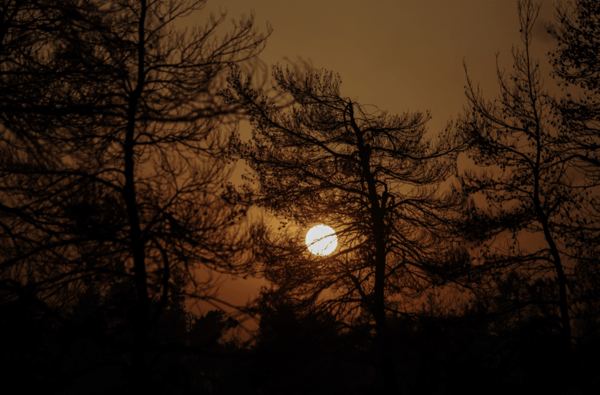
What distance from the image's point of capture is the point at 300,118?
394 inches

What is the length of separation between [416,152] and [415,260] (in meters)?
2.47

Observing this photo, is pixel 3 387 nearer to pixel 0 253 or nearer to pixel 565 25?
pixel 0 253

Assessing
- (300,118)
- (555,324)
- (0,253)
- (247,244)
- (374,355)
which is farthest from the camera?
(300,118)

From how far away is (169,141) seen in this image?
536 cm

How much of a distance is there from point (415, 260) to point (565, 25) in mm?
5421

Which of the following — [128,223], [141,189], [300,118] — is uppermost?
[300,118]

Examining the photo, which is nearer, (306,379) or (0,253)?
(0,253)

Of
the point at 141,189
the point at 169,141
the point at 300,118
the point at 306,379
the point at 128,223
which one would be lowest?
the point at 306,379

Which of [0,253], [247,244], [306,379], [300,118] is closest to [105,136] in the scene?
[0,253]

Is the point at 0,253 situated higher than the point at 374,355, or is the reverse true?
the point at 0,253

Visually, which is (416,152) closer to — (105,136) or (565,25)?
(565,25)

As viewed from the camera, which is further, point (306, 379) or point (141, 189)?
point (306, 379)

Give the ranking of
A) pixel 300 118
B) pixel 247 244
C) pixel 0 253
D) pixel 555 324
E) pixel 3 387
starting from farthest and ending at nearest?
pixel 300 118
pixel 555 324
pixel 247 244
pixel 0 253
pixel 3 387

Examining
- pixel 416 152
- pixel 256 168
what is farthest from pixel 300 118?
pixel 416 152
